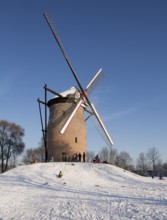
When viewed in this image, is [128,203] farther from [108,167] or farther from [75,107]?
[75,107]

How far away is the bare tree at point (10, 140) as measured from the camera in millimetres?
54406

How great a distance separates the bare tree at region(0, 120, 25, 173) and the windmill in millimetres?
21544

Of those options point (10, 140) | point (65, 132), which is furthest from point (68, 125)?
point (10, 140)

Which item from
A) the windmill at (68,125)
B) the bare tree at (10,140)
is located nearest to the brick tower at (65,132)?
the windmill at (68,125)

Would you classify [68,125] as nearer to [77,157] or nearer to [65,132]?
[65,132]

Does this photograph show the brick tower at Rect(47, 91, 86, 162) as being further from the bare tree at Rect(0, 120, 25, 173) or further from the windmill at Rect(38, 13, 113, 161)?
the bare tree at Rect(0, 120, 25, 173)

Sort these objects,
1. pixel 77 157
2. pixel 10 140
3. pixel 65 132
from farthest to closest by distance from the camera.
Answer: pixel 10 140
pixel 65 132
pixel 77 157

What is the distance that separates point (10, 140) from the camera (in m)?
54.9

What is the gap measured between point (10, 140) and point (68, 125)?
24.7 m

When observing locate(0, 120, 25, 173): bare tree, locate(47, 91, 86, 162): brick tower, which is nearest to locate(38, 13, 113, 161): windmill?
locate(47, 91, 86, 162): brick tower

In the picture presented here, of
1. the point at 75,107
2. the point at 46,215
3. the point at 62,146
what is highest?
the point at 75,107

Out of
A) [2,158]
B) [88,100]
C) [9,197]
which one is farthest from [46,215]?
[2,158]

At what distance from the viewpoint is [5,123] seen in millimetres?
55344

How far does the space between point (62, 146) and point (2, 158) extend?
2426cm
